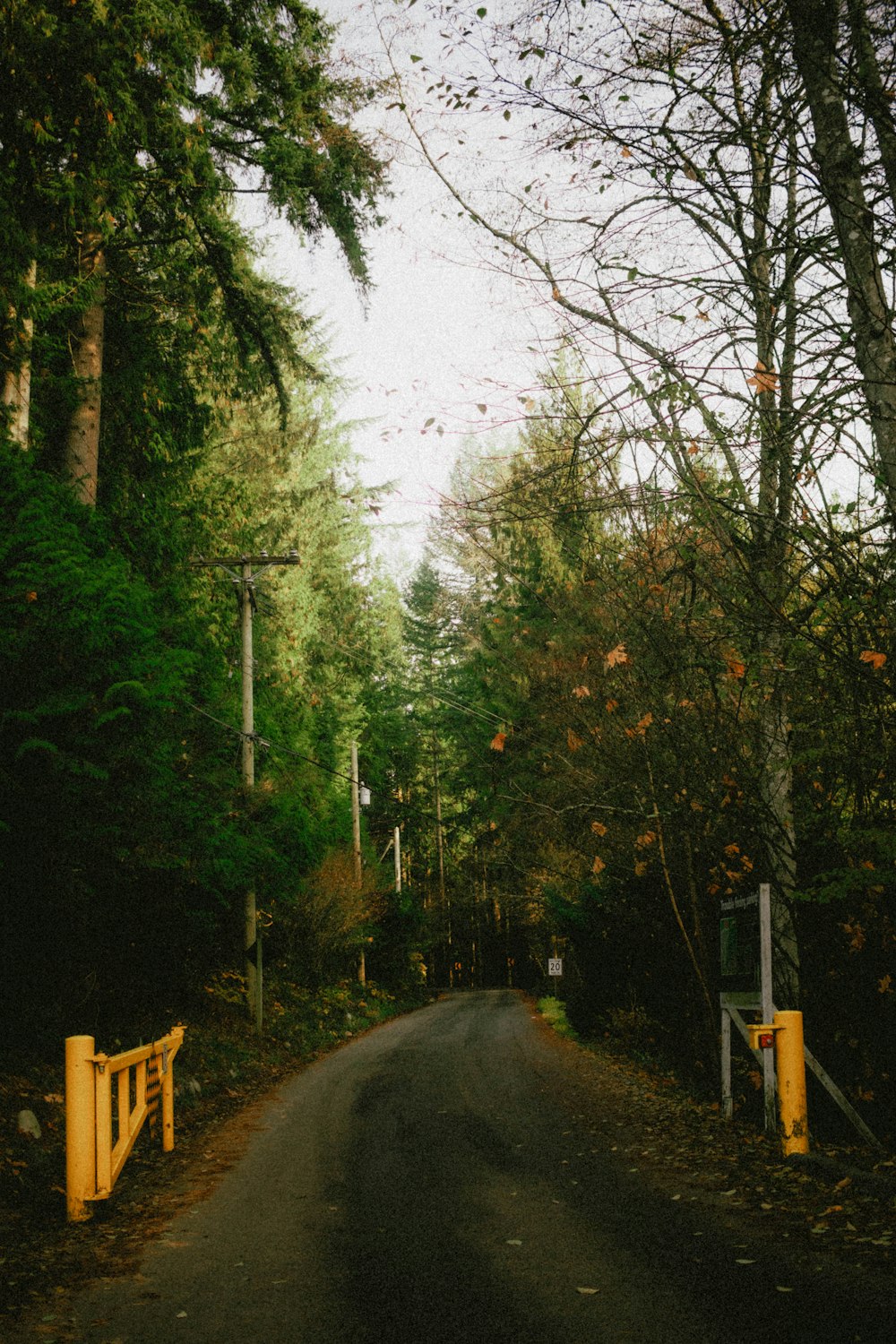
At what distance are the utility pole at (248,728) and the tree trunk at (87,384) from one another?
4789 mm

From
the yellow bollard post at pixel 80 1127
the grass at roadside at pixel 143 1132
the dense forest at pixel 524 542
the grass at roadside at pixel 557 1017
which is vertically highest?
the dense forest at pixel 524 542

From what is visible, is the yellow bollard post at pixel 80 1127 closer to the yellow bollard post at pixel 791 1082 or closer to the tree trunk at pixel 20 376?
the yellow bollard post at pixel 791 1082

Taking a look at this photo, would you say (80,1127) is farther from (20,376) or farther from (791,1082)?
(20,376)

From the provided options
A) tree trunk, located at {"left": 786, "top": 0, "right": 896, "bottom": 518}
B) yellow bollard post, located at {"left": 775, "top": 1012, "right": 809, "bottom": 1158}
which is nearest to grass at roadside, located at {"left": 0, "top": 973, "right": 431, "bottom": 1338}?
yellow bollard post, located at {"left": 775, "top": 1012, "right": 809, "bottom": 1158}

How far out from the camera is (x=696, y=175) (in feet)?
17.8

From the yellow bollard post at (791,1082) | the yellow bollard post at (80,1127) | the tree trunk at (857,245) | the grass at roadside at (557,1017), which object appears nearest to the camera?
the tree trunk at (857,245)

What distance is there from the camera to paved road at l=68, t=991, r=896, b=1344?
4.07 meters

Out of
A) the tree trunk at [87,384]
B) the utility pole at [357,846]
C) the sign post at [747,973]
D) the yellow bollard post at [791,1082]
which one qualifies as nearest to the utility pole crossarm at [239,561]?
the tree trunk at [87,384]

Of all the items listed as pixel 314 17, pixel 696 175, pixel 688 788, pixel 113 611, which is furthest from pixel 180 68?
pixel 688 788

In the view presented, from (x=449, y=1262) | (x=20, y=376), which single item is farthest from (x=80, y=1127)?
(x=20, y=376)

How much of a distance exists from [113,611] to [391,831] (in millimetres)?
45377

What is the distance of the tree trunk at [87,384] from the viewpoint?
41.9 ft

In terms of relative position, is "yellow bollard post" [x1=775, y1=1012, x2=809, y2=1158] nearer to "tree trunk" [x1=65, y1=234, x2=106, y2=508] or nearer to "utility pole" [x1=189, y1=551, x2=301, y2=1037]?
"tree trunk" [x1=65, y1=234, x2=106, y2=508]

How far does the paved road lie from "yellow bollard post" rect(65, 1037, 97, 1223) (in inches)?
25.0
